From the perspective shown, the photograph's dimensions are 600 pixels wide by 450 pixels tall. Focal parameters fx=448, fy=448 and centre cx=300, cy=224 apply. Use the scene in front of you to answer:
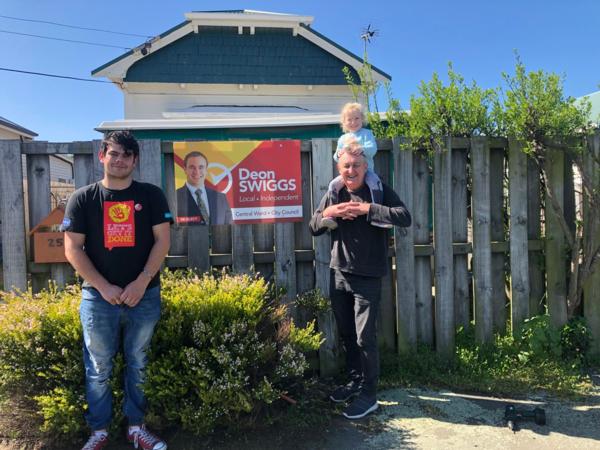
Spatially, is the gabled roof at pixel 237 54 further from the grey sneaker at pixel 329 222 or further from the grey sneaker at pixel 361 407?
the grey sneaker at pixel 361 407

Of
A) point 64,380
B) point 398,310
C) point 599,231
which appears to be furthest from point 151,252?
point 599,231

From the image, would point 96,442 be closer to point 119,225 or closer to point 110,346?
point 110,346

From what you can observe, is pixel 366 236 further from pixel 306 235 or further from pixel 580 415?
pixel 580 415

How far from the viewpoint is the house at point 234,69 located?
38.0 ft

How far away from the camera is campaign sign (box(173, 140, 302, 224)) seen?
376cm

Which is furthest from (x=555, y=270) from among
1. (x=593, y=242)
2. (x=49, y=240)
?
(x=49, y=240)

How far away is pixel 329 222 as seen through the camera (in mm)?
3318

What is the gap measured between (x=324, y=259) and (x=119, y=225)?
5.78 ft

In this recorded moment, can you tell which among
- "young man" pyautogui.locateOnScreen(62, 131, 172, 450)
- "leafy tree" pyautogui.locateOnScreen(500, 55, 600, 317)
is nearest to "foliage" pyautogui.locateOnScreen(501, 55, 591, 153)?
"leafy tree" pyautogui.locateOnScreen(500, 55, 600, 317)

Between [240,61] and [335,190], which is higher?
[240,61]

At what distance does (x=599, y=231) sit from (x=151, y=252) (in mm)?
3790

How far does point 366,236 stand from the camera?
128 inches

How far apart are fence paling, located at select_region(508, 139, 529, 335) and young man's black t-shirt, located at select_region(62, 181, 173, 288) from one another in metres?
3.19

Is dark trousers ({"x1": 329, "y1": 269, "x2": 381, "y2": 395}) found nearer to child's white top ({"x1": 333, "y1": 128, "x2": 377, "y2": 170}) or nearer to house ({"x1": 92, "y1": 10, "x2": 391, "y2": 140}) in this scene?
child's white top ({"x1": 333, "y1": 128, "x2": 377, "y2": 170})
